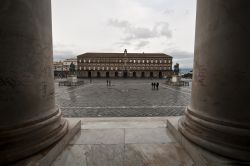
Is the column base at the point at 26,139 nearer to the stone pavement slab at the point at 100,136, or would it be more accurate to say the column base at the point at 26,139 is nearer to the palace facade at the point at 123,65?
the stone pavement slab at the point at 100,136

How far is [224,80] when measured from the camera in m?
2.36

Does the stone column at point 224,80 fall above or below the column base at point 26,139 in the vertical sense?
above

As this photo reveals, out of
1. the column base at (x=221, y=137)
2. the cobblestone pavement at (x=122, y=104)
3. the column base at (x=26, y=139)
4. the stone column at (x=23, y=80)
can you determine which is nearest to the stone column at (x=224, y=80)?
the column base at (x=221, y=137)

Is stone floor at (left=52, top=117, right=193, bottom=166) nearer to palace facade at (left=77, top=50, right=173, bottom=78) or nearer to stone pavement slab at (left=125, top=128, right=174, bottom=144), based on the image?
stone pavement slab at (left=125, top=128, right=174, bottom=144)

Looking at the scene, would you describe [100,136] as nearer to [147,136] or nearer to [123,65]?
[147,136]

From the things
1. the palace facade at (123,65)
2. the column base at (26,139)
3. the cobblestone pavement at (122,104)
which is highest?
the palace facade at (123,65)

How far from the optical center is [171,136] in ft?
11.7

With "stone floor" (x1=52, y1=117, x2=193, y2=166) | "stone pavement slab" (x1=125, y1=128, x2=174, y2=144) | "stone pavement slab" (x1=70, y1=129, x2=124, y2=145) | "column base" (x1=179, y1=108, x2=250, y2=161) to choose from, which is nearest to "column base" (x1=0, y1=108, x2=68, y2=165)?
"stone floor" (x1=52, y1=117, x2=193, y2=166)

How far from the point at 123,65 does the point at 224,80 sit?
270 ft

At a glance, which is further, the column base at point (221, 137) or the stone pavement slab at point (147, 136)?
the stone pavement slab at point (147, 136)

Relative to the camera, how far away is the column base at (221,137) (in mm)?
2172

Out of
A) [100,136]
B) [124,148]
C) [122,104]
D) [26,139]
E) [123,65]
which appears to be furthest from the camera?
[123,65]

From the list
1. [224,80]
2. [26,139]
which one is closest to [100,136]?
[26,139]

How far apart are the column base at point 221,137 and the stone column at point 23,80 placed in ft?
8.15
